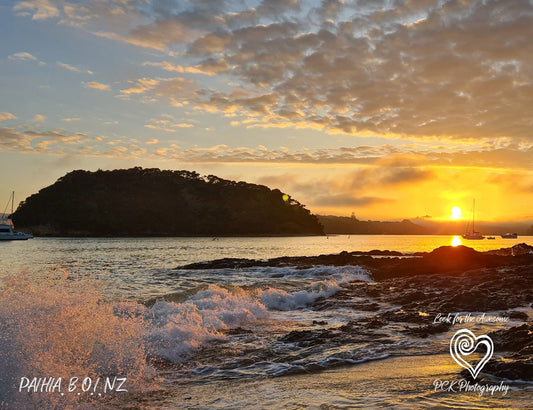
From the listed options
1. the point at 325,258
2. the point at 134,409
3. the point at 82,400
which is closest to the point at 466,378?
the point at 134,409

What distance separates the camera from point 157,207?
493 feet

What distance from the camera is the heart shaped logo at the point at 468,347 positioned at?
7.43m

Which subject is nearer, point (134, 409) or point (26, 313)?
point (134, 409)

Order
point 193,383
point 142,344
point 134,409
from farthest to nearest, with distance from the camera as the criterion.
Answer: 1. point 142,344
2. point 193,383
3. point 134,409

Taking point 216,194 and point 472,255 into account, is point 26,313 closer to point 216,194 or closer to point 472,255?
point 472,255

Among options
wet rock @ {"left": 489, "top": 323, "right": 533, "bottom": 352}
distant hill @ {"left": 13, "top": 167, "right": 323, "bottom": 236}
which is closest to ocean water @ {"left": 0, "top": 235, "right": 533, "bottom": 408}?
wet rock @ {"left": 489, "top": 323, "right": 533, "bottom": 352}

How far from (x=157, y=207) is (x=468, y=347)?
147 metres

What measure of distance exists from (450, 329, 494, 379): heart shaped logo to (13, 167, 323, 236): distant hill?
136964mm

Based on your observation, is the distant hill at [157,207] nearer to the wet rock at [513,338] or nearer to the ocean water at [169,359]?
the ocean water at [169,359]

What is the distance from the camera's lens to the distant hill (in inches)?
5330

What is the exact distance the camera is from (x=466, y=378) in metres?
6.81

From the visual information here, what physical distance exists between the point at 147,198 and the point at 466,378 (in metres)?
154

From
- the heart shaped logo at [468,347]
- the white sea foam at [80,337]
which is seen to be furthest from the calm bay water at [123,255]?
the heart shaped logo at [468,347]

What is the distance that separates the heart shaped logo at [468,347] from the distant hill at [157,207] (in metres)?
137
